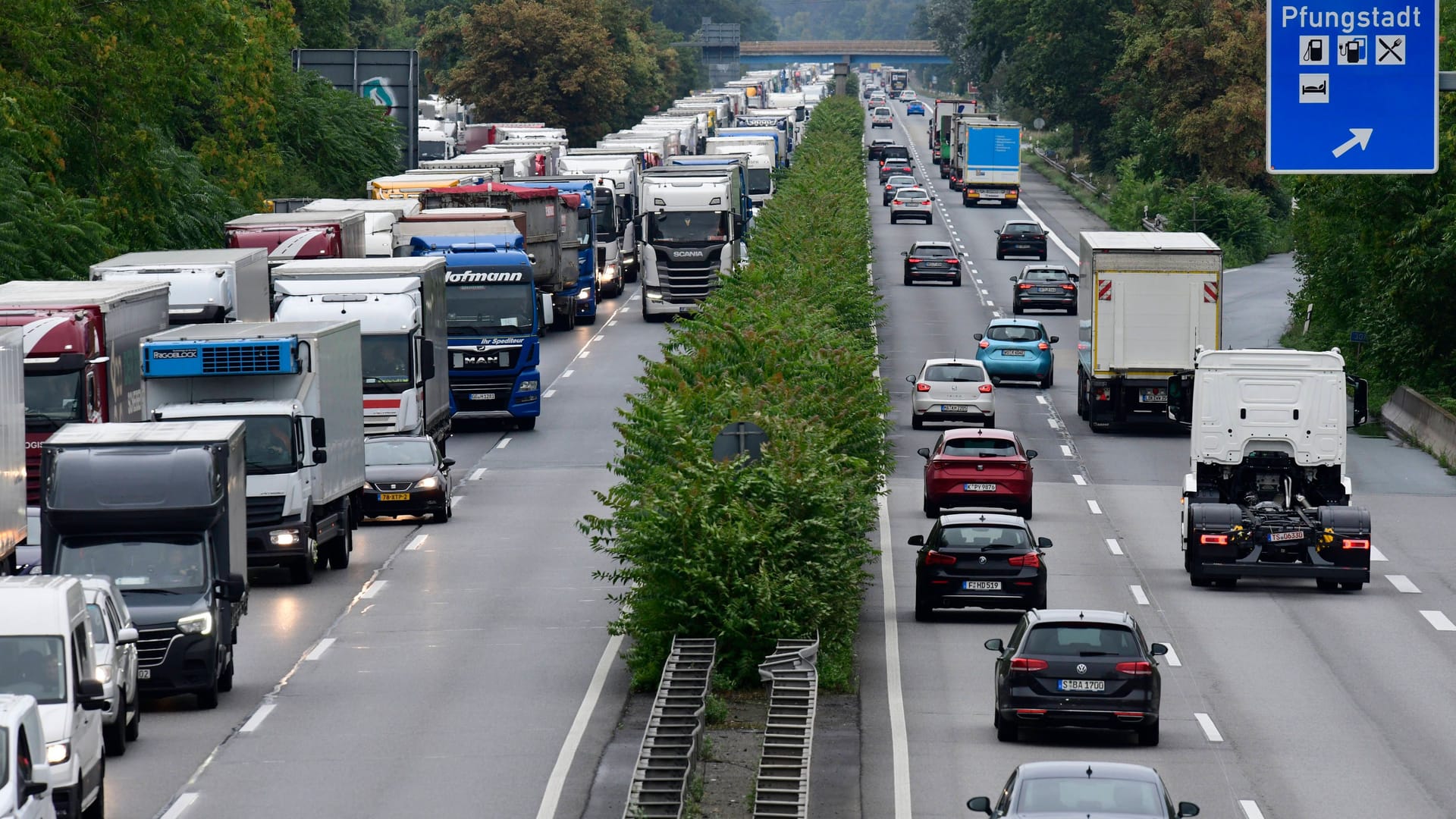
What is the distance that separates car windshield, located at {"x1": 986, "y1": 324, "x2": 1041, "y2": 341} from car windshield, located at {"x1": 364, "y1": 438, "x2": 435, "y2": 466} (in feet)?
65.9

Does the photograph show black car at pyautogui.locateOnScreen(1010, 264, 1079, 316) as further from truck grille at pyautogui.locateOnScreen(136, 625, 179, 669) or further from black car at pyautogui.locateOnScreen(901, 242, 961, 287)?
truck grille at pyautogui.locateOnScreen(136, 625, 179, 669)

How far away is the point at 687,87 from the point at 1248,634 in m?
172

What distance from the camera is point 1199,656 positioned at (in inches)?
996

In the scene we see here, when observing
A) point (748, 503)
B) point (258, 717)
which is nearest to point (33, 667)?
point (258, 717)

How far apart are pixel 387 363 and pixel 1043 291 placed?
107 ft

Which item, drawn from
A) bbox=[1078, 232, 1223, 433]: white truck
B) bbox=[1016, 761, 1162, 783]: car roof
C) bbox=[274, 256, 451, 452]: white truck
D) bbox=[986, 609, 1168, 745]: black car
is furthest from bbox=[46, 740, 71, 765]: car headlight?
bbox=[1078, 232, 1223, 433]: white truck

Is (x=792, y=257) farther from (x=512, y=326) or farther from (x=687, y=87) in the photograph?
(x=687, y=87)

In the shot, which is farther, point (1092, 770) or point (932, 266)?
point (932, 266)

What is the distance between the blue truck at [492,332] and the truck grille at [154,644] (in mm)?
23127

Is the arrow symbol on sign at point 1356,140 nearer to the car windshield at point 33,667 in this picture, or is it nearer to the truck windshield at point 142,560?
the car windshield at point 33,667

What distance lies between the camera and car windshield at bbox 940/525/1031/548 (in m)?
26.8

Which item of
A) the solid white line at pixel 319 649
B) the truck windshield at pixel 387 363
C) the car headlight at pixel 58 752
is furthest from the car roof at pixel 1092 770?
the truck windshield at pixel 387 363

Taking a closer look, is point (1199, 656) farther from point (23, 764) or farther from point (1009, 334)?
point (1009, 334)

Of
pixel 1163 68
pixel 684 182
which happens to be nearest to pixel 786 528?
pixel 684 182
